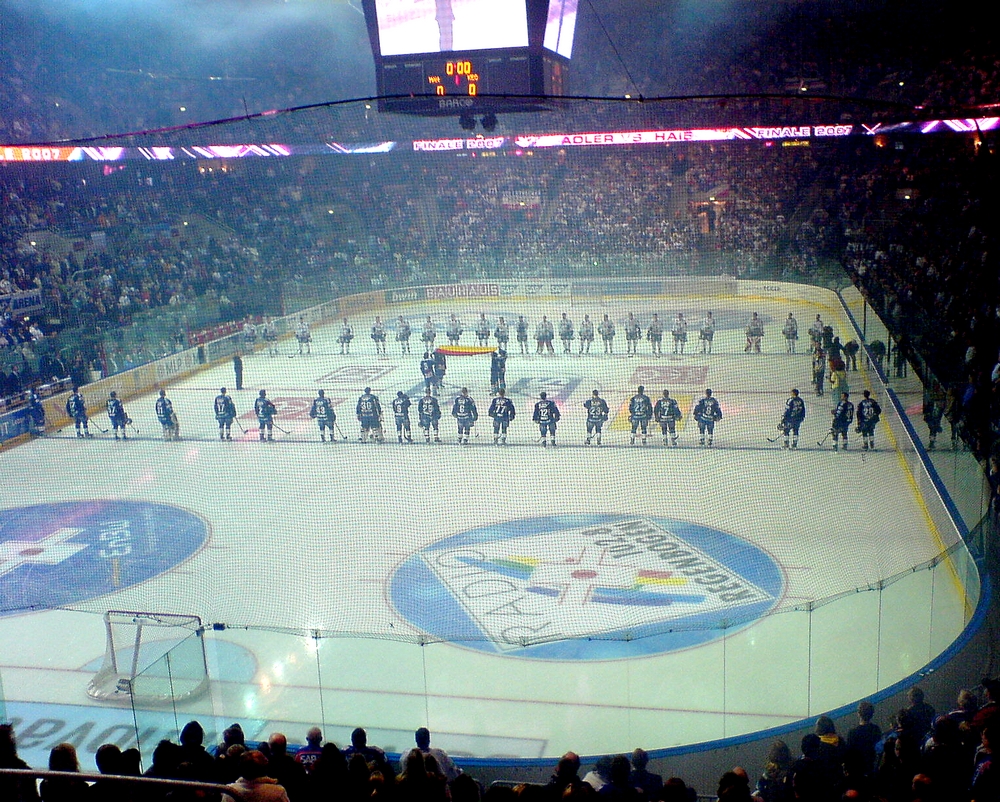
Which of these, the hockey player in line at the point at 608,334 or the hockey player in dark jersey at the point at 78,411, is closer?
the hockey player in dark jersey at the point at 78,411

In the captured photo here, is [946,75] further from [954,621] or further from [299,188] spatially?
[954,621]

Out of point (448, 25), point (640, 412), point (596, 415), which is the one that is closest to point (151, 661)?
point (448, 25)

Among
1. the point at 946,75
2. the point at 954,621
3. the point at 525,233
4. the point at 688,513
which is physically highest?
the point at 946,75

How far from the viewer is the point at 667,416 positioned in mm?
A: 10633

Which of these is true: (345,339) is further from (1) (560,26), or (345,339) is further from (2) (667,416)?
(1) (560,26)

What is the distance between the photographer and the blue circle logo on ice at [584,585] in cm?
602

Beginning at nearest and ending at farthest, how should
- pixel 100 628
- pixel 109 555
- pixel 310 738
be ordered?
1. pixel 310 738
2. pixel 100 628
3. pixel 109 555

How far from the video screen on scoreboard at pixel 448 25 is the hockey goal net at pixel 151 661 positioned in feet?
17.6

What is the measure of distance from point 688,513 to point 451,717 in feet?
13.3

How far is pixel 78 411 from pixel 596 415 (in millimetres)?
6375

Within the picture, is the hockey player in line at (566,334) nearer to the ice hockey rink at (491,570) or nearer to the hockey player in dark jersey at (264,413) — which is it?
the ice hockey rink at (491,570)

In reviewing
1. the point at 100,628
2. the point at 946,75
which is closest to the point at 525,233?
the point at 946,75

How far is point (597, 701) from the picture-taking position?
4.85 metres

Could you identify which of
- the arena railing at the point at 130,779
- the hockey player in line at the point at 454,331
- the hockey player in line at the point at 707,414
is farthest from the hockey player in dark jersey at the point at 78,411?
the arena railing at the point at 130,779
